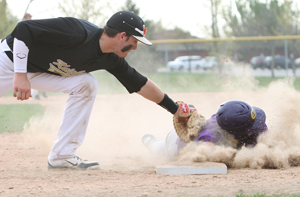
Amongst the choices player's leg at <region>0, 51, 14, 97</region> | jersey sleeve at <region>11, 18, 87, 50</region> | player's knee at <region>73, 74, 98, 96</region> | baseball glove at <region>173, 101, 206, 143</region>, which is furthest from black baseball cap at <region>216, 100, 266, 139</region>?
player's leg at <region>0, 51, 14, 97</region>

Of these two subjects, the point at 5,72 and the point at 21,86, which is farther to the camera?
the point at 5,72

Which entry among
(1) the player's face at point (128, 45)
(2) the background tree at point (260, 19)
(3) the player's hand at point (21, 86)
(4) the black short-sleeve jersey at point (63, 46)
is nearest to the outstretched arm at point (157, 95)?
(4) the black short-sleeve jersey at point (63, 46)

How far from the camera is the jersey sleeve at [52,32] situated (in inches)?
128

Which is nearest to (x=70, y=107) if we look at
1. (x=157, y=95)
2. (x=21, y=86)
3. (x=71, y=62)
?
(x=71, y=62)

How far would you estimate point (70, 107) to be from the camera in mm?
3746

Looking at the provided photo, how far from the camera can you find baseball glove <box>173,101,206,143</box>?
3.78m

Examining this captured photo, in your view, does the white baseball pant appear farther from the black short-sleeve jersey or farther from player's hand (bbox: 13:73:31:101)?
player's hand (bbox: 13:73:31:101)

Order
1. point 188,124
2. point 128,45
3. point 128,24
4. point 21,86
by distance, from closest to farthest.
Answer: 1. point 21,86
2. point 128,24
3. point 128,45
4. point 188,124

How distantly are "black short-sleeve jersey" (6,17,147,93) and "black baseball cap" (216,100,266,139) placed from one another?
119 centimetres

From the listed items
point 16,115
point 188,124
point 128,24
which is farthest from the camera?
point 16,115

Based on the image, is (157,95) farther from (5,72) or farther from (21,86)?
(5,72)

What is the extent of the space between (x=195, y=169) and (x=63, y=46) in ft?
5.54

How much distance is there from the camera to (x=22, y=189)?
9.36 feet

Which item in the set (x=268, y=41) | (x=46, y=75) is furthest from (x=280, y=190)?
(x=268, y=41)
